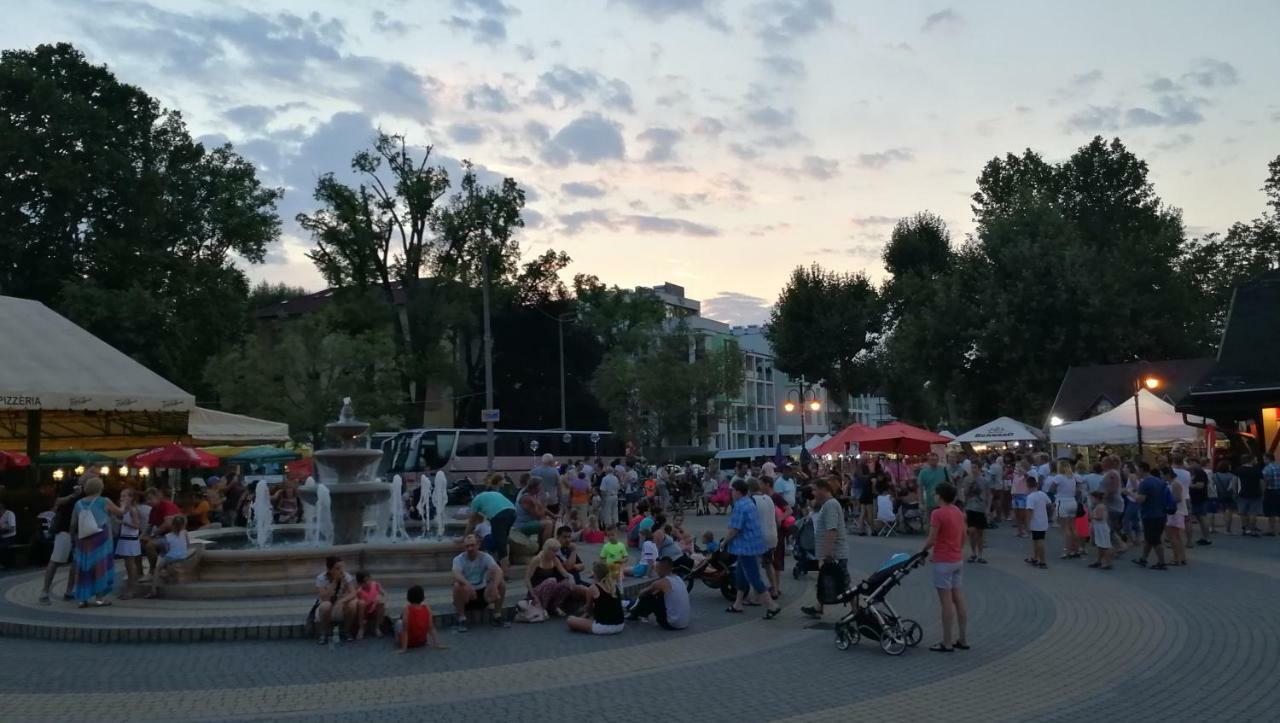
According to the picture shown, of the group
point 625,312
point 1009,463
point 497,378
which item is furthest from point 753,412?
point 1009,463

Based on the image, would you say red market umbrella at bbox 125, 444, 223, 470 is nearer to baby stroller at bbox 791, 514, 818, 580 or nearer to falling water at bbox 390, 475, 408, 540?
falling water at bbox 390, 475, 408, 540

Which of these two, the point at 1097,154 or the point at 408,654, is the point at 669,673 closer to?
the point at 408,654

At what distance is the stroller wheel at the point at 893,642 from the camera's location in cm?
1056

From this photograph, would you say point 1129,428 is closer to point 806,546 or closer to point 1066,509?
point 1066,509

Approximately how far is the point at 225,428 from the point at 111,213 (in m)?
17.5

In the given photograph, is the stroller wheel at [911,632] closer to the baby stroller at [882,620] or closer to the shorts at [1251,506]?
the baby stroller at [882,620]

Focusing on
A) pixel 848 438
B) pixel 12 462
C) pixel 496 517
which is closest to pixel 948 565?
pixel 496 517

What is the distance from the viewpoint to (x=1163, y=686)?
8844 mm

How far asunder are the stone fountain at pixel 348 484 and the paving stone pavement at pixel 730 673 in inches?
253

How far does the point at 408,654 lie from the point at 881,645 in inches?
193

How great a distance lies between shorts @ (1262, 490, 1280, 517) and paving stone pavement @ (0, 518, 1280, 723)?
9807 millimetres

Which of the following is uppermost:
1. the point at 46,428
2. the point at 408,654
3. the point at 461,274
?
the point at 461,274

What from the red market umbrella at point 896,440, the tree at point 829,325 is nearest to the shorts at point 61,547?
the red market umbrella at point 896,440

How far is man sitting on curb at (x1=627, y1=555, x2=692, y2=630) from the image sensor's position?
12.4 metres
